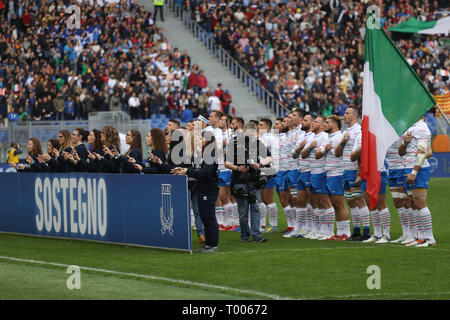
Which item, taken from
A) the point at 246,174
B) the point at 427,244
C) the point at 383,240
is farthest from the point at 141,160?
the point at 427,244

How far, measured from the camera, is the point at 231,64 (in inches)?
1513

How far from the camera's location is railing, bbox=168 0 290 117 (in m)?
35.7

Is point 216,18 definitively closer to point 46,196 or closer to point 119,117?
point 119,117

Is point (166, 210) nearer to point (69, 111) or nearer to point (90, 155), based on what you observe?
point (90, 155)

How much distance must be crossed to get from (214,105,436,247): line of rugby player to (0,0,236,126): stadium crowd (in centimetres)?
1508

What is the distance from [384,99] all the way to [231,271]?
3275mm

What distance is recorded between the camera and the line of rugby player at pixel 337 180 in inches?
543

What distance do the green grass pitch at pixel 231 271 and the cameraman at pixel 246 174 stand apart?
39cm

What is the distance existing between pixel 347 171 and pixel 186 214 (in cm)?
319

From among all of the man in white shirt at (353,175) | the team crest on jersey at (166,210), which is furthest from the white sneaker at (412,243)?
the team crest on jersey at (166,210)

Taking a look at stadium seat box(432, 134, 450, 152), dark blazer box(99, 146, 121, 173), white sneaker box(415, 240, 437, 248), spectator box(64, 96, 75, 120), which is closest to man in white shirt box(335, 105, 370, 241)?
white sneaker box(415, 240, 437, 248)

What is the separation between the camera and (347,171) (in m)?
14.8

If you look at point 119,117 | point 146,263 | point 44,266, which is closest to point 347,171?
point 146,263

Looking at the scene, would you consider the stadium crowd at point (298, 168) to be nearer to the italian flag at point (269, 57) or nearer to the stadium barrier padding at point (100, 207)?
the stadium barrier padding at point (100, 207)
